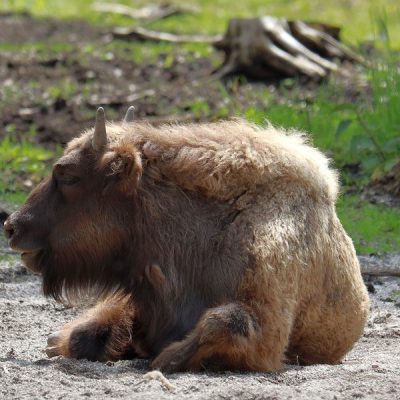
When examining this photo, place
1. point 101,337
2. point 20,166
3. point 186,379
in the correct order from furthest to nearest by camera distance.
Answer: point 20,166, point 101,337, point 186,379

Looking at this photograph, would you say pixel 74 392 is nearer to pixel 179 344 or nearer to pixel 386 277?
pixel 179 344

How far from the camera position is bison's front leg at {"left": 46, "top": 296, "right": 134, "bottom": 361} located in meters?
6.12

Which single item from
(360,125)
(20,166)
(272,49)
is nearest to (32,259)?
(20,166)

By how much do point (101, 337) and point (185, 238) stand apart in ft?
2.50

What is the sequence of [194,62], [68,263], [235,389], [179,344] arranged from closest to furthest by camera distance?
[235,389] → [179,344] → [68,263] → [194,62]

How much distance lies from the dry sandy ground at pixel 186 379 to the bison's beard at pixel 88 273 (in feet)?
1.31

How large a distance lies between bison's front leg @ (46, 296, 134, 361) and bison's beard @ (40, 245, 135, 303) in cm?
13

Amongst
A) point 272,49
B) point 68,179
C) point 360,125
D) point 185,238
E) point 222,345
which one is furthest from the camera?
point 272,49

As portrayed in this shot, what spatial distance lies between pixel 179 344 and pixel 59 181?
3.67 ft

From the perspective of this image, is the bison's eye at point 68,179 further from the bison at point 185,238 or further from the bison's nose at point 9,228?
the bison's nose at point 9,228

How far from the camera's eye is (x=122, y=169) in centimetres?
589

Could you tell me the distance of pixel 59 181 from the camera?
604 cm

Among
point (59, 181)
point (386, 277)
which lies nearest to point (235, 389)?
point (59, 181)

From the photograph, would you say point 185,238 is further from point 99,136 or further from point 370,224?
point 370,224
